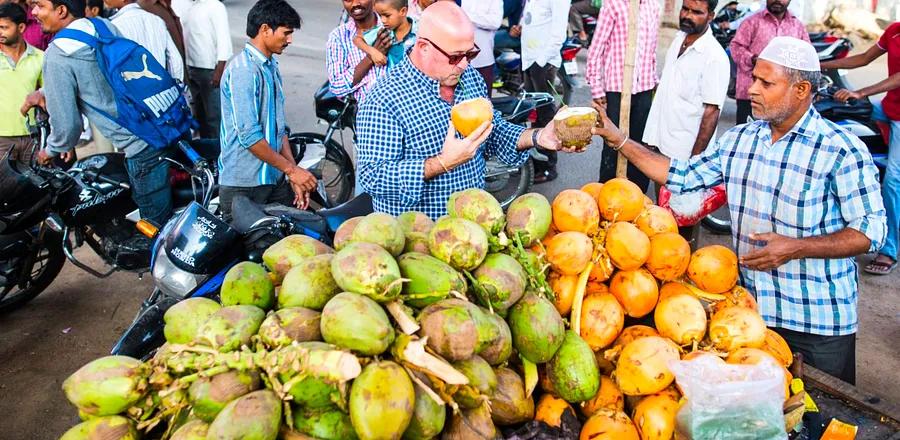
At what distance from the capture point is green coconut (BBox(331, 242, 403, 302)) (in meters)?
1.62

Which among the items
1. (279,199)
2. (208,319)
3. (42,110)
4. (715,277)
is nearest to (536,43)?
(279,199)

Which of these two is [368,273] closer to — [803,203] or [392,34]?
[803,203]

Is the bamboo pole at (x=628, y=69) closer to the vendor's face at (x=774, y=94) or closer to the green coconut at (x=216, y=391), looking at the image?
the vendor's face at (x=774, y=94)

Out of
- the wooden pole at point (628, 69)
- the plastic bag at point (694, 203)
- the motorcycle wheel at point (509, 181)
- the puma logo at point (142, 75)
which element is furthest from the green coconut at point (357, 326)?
the motorcycle wheel at point (509, 181)

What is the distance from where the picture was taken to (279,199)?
4.47 meters

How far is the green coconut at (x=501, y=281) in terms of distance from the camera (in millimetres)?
1816

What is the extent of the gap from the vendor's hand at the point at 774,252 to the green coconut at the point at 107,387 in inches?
79.0

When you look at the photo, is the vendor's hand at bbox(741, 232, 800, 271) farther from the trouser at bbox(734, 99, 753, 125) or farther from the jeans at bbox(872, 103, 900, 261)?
the trouser at bbox(734, 99, 753, 125)

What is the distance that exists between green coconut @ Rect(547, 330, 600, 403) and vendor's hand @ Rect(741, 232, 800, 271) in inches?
33.9

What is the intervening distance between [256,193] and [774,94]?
301 centimetres

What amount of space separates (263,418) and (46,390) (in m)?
3.18

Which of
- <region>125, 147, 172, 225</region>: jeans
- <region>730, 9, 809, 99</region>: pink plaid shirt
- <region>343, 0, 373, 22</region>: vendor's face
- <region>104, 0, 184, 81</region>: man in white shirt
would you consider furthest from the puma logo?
<region>730, 9, 809, 99</region>: pink plaid shirt

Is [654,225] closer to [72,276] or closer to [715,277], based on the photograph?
[715,277]

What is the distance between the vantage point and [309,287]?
1.71 metres
